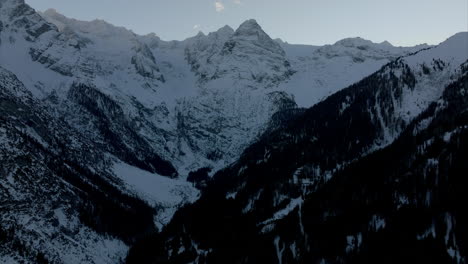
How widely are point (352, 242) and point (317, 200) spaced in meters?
34.2

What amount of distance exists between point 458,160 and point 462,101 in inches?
2114

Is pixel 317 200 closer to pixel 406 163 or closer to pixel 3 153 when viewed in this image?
pixel 406 163

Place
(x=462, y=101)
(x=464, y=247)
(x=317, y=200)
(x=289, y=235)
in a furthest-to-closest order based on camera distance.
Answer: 1. (x=462, y=101)
2. (x=317, y=200)
3. (x=289, y=235)
4. (x=464, y=247)

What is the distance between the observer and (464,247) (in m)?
112

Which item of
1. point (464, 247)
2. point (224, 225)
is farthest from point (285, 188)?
point (464, 247)

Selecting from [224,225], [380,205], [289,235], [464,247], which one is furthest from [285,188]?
[464,247]

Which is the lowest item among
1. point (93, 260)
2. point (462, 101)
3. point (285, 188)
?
point (93, 260)

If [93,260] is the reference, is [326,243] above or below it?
above

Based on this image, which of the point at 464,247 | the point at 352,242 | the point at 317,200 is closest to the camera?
the point at 464,247

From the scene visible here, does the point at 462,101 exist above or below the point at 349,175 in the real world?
above

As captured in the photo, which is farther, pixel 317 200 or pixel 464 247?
pixel 317 200

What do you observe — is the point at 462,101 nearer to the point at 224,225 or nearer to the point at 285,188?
the point at 285,188

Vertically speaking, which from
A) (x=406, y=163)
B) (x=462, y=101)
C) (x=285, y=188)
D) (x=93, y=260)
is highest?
(x=462, y=101)

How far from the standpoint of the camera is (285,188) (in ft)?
655
